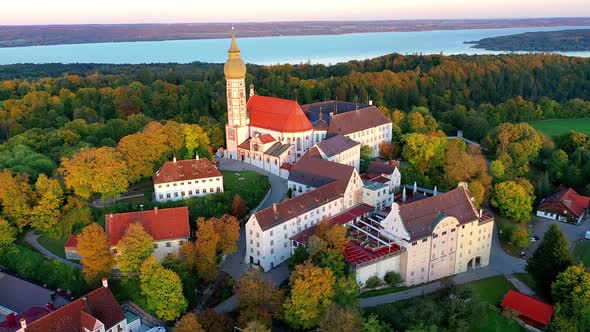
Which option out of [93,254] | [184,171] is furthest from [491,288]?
[93,254]

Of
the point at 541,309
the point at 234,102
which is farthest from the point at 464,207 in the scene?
the point at 234,102

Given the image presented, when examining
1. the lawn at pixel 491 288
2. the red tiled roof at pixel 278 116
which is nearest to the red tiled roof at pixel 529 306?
the lawn at pixel 491 288

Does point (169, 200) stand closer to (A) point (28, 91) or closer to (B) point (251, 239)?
(B) point (251, 239)

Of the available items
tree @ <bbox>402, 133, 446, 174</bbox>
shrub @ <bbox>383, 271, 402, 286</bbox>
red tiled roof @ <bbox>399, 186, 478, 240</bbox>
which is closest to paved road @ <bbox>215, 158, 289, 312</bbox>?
shrub @ <bbox>383, 271, 402, 286</bbox>

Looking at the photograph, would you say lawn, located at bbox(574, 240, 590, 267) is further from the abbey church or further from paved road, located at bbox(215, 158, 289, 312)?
paved road, located at bbox(215, 158, 289, 312)

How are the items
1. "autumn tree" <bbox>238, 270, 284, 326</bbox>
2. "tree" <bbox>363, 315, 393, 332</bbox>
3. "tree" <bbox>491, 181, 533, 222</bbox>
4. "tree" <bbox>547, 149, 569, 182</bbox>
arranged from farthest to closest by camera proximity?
"tree" <bbox>547, 149, 569, 182</bbox>, "tree" <bbox>491, 181, 533, 222</bbox>, "autumn tree" <bbox>238, 270, 284, 326</bbox>, "tree" <bbox>363, 315, 393, 332</bbox>

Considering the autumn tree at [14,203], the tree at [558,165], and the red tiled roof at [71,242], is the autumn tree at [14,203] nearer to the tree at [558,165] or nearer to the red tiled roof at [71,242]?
the red tiled roof at [71,242]
